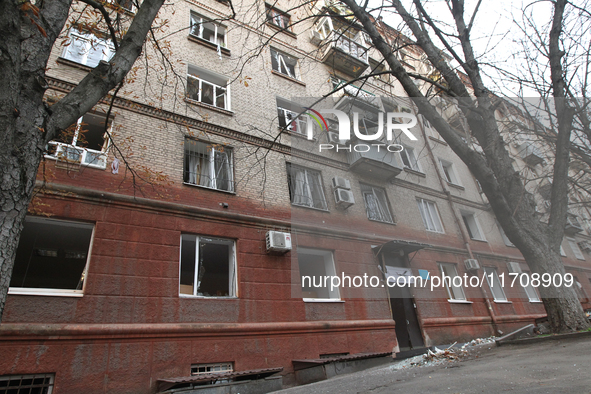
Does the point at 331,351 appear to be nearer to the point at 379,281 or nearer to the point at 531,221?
the point at 379,281

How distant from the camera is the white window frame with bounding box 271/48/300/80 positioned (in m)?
13.2

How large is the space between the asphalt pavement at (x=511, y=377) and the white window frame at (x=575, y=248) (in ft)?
60.6

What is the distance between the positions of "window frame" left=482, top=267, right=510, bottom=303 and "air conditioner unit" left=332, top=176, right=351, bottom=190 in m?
7.52

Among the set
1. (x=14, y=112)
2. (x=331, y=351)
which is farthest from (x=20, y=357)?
(x=331, y=351)

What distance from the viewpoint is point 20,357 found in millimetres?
5055

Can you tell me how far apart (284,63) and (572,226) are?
1927 cm

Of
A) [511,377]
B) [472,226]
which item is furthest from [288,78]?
[511,377]

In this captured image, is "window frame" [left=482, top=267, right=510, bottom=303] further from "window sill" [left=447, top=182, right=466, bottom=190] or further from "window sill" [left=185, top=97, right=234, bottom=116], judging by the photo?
"window sill" [left=185, top=97, right=234, bottom=116]

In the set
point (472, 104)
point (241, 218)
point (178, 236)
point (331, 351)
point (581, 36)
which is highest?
point (581, 36)

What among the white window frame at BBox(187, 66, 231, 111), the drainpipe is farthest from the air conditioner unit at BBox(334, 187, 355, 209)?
the white window frame at BBox(187, 66, 231, 111)

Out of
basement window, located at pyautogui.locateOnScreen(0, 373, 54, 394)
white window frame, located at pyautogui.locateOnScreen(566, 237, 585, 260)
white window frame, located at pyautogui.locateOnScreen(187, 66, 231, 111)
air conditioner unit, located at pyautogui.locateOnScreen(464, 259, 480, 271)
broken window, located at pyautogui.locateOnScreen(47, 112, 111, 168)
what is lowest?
basement window, located at pyautogui.locateOnScreen(0, 373, 54, 394)

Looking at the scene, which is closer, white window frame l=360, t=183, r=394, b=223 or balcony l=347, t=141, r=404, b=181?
white window frame l=360, t=183, r=394, b=223

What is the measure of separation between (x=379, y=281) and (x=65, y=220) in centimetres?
807

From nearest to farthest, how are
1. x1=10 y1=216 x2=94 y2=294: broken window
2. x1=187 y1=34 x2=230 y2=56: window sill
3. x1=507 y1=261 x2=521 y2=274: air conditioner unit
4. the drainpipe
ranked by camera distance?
1. x1=10 y1=216 x2=94 y2=294: broken window
2. x1=187 y1=34 x2=230 y2=56: window sill
3. the drainpipe
4. x1=507 y1=261 x2=521 y2=274: air conditioner unit
